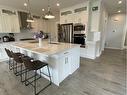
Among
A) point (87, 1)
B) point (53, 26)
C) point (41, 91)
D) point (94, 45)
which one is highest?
point (87, 1)

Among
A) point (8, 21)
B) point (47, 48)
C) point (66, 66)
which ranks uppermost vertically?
point (8, 21)

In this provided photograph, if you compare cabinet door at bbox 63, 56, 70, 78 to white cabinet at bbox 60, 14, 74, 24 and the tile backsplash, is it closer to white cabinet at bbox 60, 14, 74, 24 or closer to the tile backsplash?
white cabinet at bbox 60, 14, 74, 24

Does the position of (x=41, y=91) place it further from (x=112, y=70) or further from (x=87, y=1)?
(x=87, y=1)

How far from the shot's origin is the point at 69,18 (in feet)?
15.3

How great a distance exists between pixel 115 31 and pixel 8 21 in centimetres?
699

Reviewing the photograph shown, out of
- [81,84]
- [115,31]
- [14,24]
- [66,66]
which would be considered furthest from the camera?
[115,31]

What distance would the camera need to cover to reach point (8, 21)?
428cm

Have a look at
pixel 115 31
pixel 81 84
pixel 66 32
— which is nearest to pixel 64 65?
pixel 81 84

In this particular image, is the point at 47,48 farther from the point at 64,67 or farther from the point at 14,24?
the point at 14,24

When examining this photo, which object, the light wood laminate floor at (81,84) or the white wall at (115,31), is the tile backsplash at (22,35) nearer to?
the light wood laminate floor at (81,84)

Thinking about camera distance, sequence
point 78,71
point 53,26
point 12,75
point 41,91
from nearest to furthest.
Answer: point 41,91
point 12,75
point 78,71
point 53,26

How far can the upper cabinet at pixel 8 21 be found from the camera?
4.08 meters

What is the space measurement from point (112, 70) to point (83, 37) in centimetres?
195

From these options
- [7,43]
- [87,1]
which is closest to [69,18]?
[87,1]
